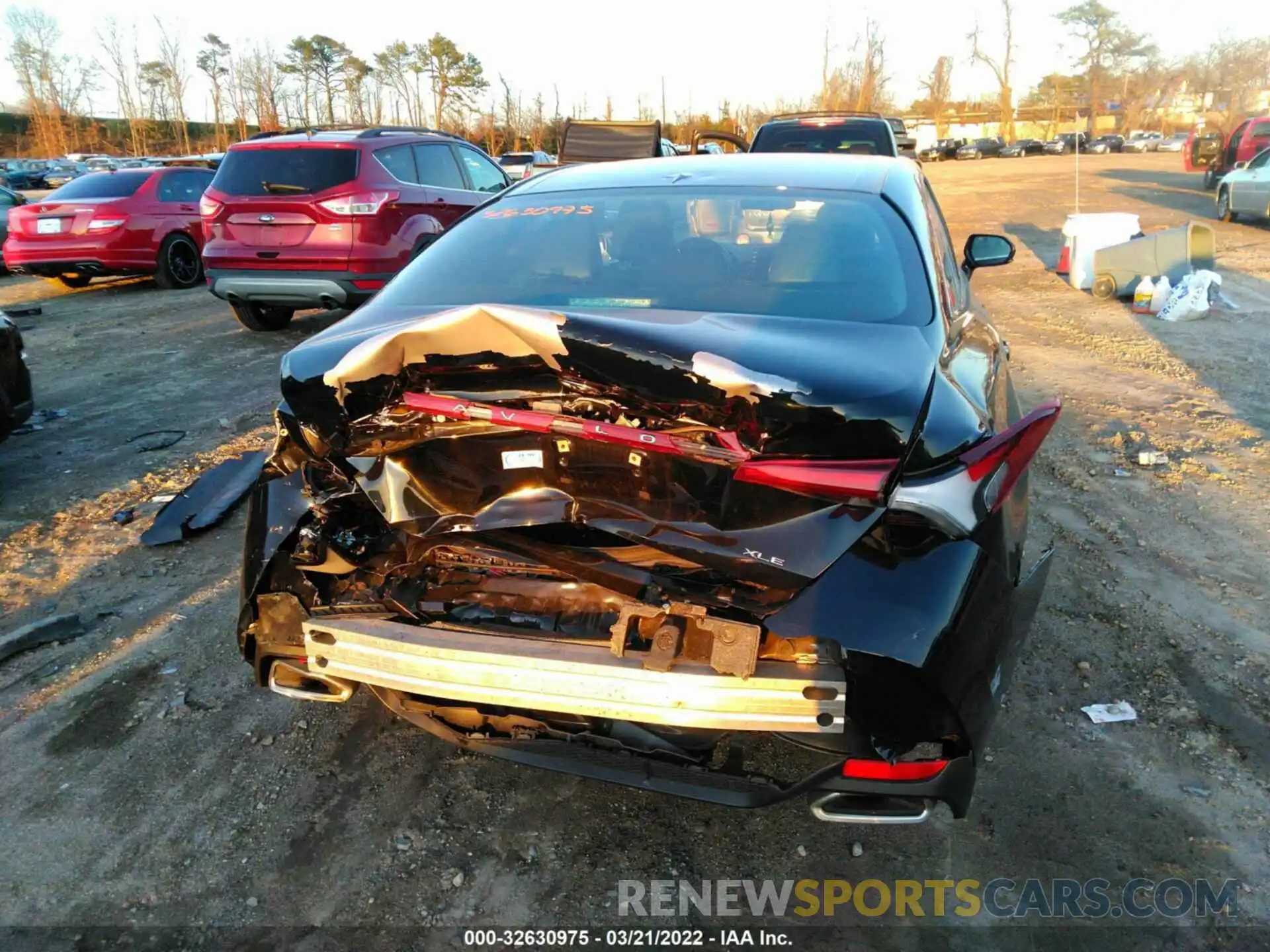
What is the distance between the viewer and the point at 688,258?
3.04m

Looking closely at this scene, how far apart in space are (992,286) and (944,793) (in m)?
10.7

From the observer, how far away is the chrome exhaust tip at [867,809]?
2053 millimetres

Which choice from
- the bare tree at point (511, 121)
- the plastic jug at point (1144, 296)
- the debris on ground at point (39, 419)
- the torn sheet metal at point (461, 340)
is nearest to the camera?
the torn sheet metal at point (461, 340)

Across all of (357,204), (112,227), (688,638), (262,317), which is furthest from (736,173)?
(112,227)

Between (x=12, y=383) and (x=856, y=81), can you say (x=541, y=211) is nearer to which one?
(x=12, y=383)

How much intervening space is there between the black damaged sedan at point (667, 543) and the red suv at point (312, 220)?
5570 millimetres

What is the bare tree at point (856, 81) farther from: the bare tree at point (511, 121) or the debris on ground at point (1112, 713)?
the debris on ground at point (1112, 713)

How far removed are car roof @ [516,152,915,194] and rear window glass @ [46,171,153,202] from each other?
Answer: 33.4 ft

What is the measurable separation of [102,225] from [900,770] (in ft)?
41.3

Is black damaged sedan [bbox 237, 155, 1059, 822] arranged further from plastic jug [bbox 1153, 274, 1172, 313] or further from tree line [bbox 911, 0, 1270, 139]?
tree line [bbox 911, 0, 1270, 139]

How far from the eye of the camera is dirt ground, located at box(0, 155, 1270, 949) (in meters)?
2.33

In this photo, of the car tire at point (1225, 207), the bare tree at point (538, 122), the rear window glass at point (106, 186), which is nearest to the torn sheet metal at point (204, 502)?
the rear window glass at point (106, 186)

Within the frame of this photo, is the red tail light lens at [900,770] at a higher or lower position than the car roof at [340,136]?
lower

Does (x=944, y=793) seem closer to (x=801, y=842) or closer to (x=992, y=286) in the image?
(x=801, y=842)
